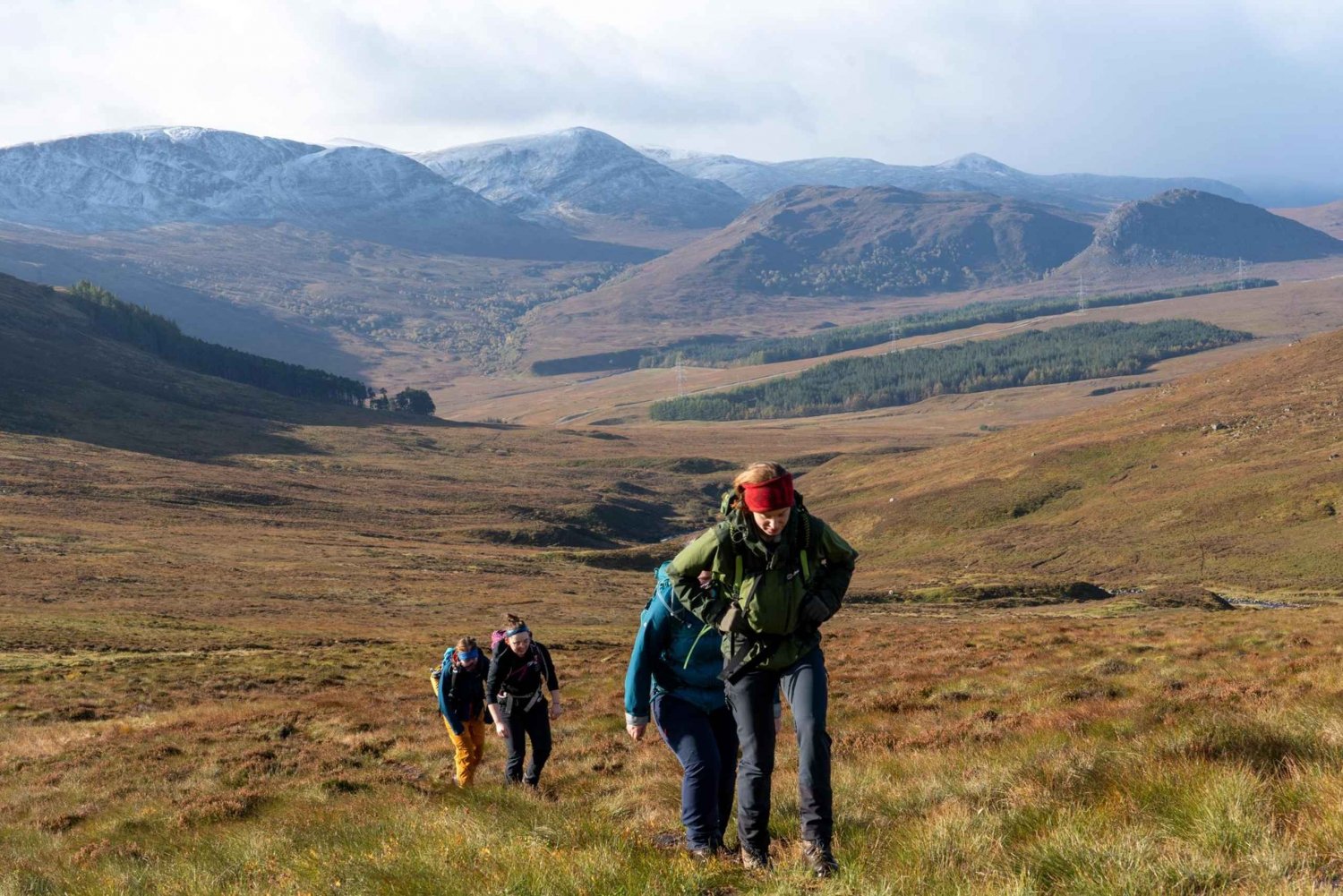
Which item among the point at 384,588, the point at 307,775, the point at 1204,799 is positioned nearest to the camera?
→ the point at 1204,799

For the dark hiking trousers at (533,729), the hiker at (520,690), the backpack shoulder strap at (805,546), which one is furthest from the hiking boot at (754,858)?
the dark hiking trousers at (533,729)

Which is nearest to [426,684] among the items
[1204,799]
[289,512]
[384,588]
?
[1204,799]

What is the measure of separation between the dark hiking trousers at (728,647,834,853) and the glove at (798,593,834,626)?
29cm

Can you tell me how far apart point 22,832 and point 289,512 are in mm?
105136

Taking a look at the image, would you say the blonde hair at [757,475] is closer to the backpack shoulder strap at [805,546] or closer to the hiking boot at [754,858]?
the backpack shoulder strap at [805,546]

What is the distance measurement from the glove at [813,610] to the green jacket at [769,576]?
0.06ft

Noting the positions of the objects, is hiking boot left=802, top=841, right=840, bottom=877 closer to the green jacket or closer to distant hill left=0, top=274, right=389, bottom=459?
the green jacket

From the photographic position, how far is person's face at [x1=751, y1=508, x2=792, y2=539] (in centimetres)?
754

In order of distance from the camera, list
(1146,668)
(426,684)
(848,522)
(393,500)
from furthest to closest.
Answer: (393,500)
(848,522)
(426,684)
(1146,668)

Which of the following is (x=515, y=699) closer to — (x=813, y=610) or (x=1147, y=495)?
(x=813, y=610)

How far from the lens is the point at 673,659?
8875mm

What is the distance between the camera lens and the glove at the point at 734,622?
782 centimetres

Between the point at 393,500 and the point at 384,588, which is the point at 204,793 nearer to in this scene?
the point at 384,588

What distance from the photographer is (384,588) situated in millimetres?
69125
